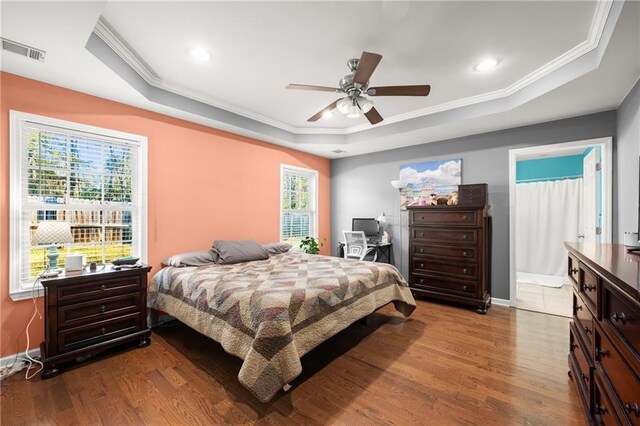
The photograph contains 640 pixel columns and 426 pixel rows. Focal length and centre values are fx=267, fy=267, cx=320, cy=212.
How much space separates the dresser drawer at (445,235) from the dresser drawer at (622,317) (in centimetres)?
233

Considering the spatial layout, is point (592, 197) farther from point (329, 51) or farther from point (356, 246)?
point (329, 51)

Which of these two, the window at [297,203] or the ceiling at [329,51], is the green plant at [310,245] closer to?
the window at [297,203]

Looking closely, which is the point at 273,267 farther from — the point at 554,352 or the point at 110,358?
the point at 554,352

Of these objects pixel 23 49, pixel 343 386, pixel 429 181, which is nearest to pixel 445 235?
pixel 429 181

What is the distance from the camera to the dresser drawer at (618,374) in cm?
97

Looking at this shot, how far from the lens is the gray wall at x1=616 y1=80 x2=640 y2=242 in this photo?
94.3 inches

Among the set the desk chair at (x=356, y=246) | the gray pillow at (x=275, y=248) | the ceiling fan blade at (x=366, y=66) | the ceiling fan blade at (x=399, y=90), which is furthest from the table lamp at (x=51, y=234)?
the desk chair at (x=356, y=246)

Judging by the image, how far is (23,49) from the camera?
6.46 ft

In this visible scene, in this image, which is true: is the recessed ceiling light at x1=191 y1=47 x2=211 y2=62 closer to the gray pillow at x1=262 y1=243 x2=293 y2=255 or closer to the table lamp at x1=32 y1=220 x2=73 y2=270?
the table lamp at x1=32 y1=220 x2=73 y2=270

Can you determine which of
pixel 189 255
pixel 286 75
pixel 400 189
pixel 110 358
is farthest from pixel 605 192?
pixel 110 358

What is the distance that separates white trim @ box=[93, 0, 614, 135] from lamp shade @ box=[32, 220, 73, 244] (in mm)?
1558

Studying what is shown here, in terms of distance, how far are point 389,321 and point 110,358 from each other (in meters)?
2.84

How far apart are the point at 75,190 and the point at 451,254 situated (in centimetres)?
443

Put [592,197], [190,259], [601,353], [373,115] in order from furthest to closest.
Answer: [592,197] < [190,259] < [373,115] < [601,353]
